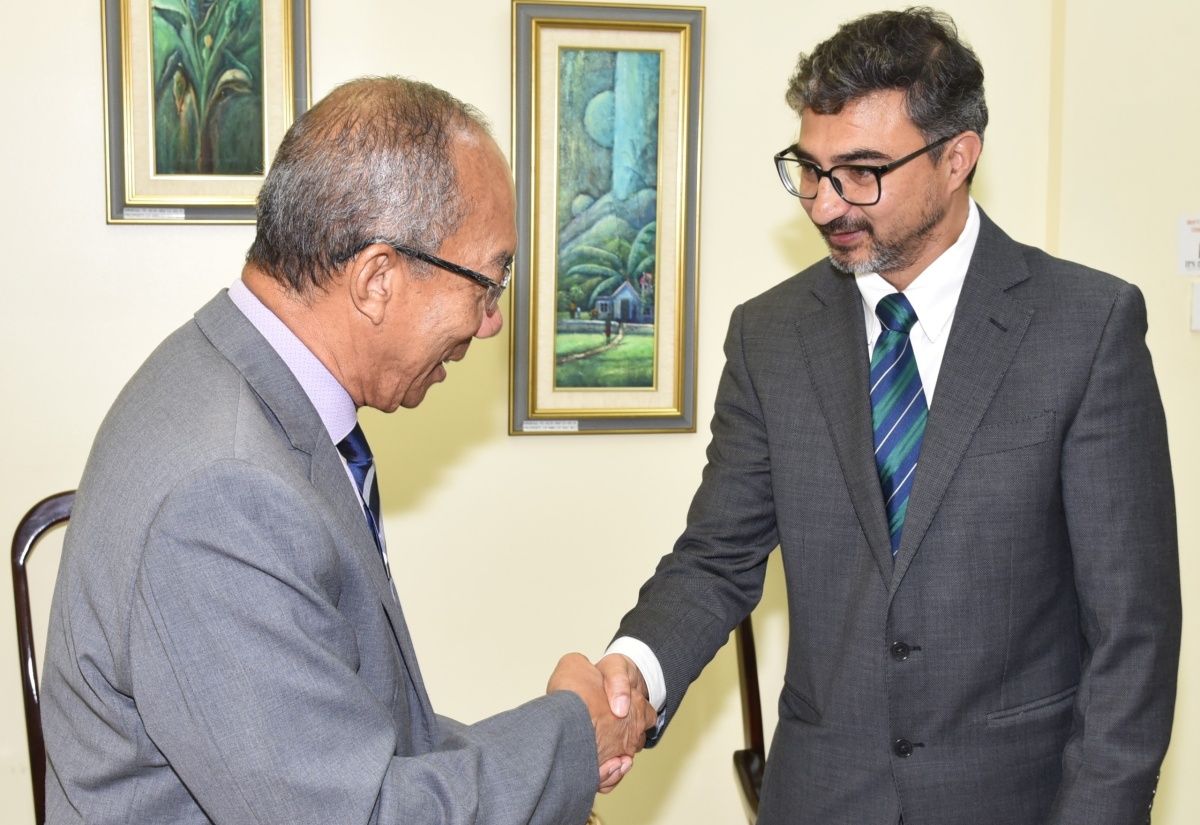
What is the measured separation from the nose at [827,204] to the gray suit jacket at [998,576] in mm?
201

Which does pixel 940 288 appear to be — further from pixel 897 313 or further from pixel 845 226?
pixel 845 226

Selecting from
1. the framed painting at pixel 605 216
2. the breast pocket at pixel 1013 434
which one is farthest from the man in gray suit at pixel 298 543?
the framed painting at pixel 605 216

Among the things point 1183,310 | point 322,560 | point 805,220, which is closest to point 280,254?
point 322,560

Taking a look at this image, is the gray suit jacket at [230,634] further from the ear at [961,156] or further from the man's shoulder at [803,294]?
the ear at [961,156]

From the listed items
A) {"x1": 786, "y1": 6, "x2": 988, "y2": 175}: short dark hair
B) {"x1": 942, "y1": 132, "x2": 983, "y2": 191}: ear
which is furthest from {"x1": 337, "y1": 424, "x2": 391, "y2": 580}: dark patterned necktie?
{"x1": 942, "y1": 132, "x2": 983, "y2": 191}: ear

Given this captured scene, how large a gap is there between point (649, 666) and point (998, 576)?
26.8 inches

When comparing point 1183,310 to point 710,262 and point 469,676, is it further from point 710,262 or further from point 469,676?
point 469,676

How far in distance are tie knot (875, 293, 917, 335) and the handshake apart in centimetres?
78

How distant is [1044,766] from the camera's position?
1812mm

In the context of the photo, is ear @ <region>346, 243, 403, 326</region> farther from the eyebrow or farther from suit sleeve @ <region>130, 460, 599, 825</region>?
the eyebrow

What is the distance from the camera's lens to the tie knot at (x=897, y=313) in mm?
1916

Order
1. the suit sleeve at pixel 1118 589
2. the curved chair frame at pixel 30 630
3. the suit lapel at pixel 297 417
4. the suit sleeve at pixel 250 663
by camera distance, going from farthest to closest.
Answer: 1. the curved chair frame at pixel 30 630
2. the suit sleeve at pixel 1118 589
3. the suit lapel at pixel 297 417
4. the suit sleeve at pixel 250 663

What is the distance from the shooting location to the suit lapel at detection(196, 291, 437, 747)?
4.57 feet

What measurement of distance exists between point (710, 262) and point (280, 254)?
1679 millimetres
